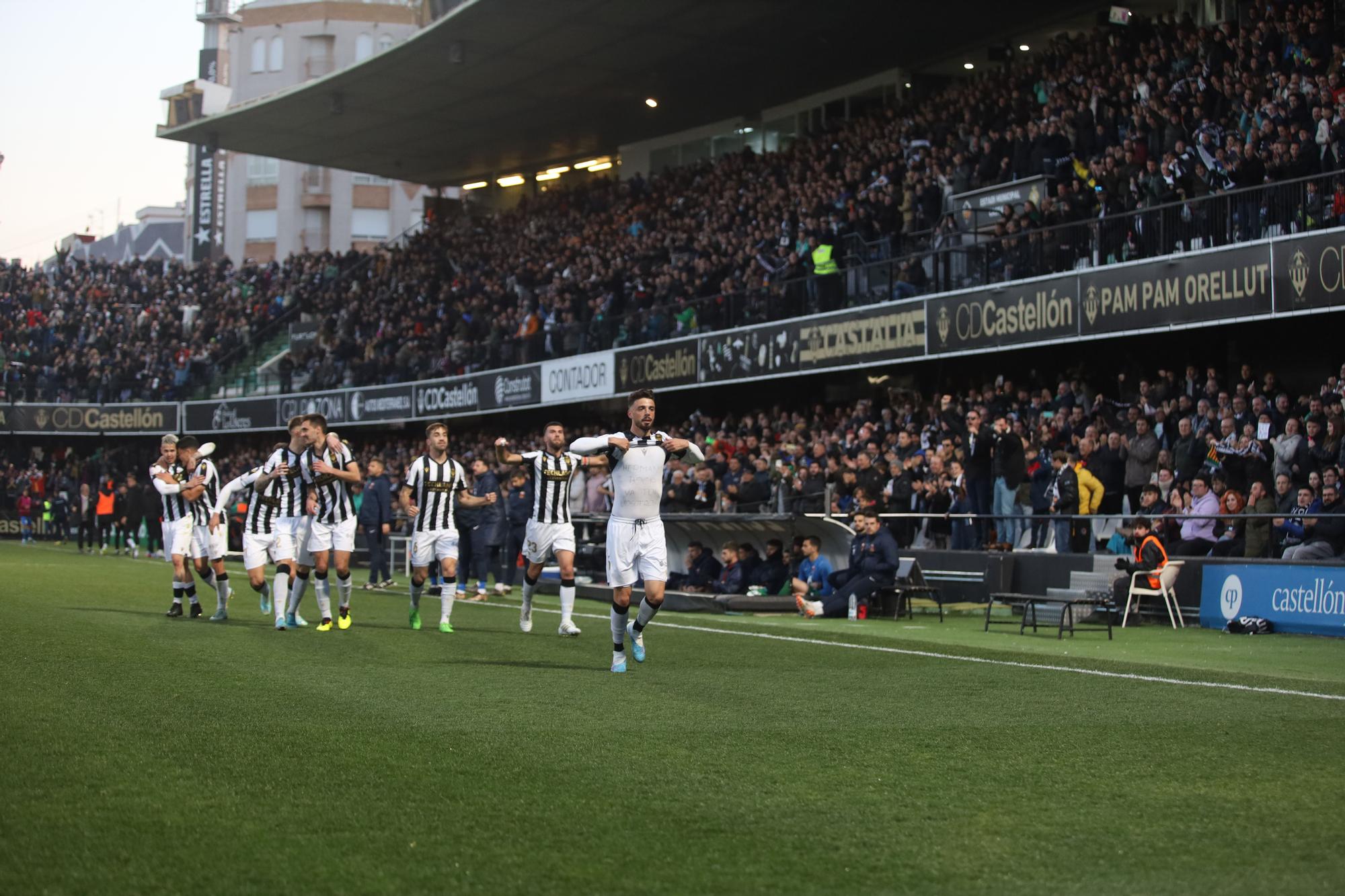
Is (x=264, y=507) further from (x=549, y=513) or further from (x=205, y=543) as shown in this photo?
(x=549, y=513)

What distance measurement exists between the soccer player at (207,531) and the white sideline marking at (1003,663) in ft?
15.2

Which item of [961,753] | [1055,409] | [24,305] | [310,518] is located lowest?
[961,753]

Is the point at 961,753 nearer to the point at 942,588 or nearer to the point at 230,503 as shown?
the point at 942,588

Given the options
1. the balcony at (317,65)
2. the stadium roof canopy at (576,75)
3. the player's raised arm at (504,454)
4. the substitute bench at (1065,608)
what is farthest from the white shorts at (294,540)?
the balcony at (317,65)

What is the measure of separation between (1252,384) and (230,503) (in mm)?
28819

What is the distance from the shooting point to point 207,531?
17766 millimetres

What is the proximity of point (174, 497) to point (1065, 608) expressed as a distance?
10.4 meters

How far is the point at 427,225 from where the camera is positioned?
171ft

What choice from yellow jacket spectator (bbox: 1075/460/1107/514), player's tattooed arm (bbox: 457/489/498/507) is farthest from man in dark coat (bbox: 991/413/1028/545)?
player's tattooed arm (bbox: 457/489/498/507)

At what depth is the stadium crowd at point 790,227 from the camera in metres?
22.0

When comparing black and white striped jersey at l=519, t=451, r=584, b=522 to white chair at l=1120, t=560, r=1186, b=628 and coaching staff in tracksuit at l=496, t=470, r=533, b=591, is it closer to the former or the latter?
white chair at l=1120, t=560, r=1186, b=628

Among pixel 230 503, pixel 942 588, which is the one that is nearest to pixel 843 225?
pixel 942 588

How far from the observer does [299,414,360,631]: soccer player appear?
52.6 ft

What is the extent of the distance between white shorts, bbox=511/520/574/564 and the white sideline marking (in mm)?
1989
